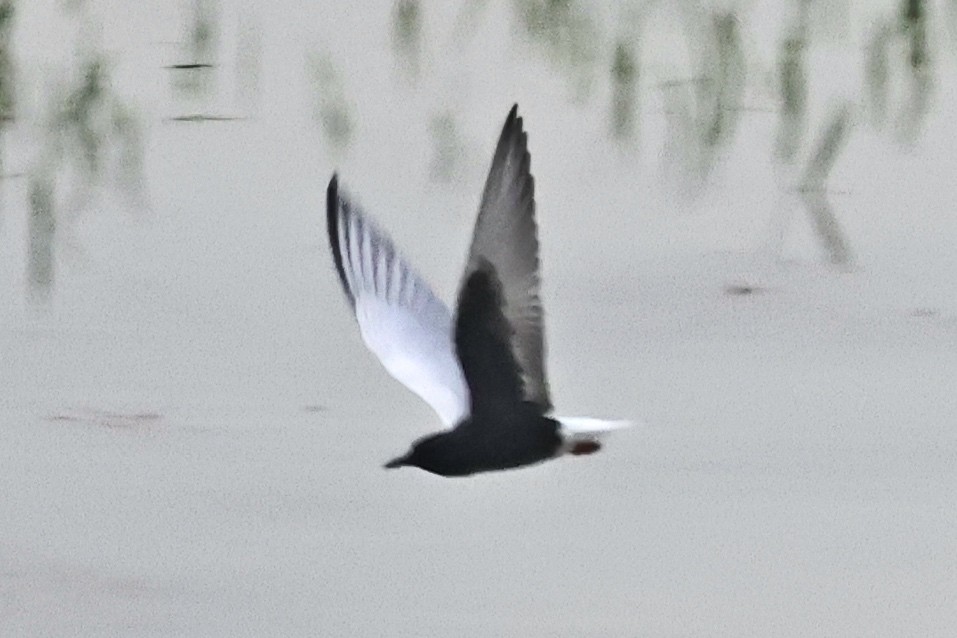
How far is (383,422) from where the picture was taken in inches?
144

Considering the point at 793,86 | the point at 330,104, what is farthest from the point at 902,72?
the point at 330,104

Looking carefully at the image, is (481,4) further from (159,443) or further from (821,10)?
(159,443)

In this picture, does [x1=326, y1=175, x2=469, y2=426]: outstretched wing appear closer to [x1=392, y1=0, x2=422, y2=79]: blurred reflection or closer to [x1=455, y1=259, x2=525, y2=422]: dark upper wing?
[x1=455, y1=259, x2=525, y2=422]: dark upper wing

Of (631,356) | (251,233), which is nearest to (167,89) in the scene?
(251,233)

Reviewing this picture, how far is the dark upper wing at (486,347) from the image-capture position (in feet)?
9.67

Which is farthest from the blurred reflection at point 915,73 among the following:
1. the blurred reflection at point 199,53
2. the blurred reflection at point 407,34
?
the blurred reflection at point 199,53

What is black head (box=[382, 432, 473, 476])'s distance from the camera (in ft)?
10.4

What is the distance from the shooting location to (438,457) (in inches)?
125

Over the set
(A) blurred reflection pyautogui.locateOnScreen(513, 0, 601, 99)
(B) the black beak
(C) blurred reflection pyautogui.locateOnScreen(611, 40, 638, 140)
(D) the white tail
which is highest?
(A) blurred reflection pyautogui.locateOnScreen(513, 0, 601, 99)

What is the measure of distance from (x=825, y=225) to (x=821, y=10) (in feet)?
2.44

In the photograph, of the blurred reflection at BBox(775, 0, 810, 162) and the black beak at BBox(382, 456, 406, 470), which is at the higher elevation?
the blurred reflection at BBox(775, 0, 810, 162)

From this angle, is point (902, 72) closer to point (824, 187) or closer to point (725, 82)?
point (725, 82)

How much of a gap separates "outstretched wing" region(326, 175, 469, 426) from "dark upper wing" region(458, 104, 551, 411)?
13cm

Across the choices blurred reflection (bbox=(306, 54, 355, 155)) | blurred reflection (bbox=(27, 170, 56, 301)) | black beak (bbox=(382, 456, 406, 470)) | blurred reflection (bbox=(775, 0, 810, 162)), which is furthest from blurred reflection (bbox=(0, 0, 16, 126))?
black beak (bbox=(382, 456, 406, 470))
